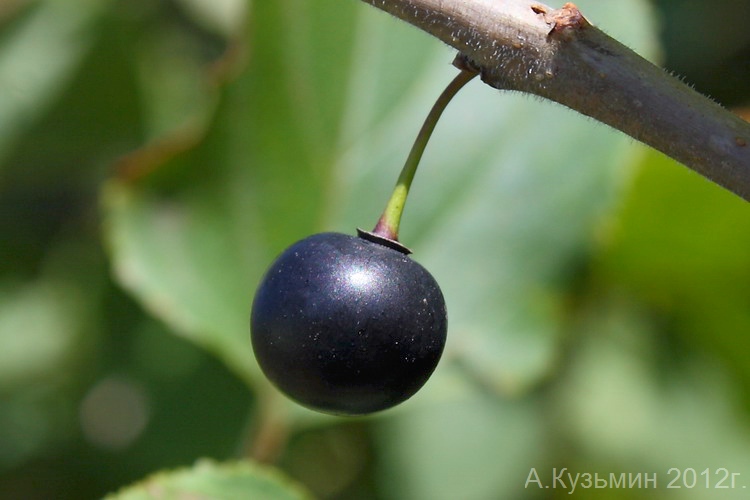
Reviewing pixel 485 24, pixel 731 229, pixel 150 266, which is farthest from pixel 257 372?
pixel 485 24

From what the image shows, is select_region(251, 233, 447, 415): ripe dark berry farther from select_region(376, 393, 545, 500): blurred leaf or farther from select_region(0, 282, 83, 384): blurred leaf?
select_region(0, 282, 83, 384): blurred leaf

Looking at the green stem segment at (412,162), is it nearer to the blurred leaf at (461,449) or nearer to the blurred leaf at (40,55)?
the blurred leaf at (461,449)

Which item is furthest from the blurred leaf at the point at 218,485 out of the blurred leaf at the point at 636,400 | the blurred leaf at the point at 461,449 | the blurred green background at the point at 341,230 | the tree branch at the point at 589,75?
the blurred leaf at the point at 636,400

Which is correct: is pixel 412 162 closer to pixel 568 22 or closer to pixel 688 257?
pixel 568 22

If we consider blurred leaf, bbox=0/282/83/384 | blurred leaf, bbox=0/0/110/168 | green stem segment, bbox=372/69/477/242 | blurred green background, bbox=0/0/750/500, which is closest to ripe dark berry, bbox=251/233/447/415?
green stem segment, bbox=372/69/477/242

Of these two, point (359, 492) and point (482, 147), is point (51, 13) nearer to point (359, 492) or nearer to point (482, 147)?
point (482, 147)

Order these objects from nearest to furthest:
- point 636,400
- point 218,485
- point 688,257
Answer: point 218,485
point 688,257
point 636,400

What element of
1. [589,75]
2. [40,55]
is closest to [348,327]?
[589,75]
